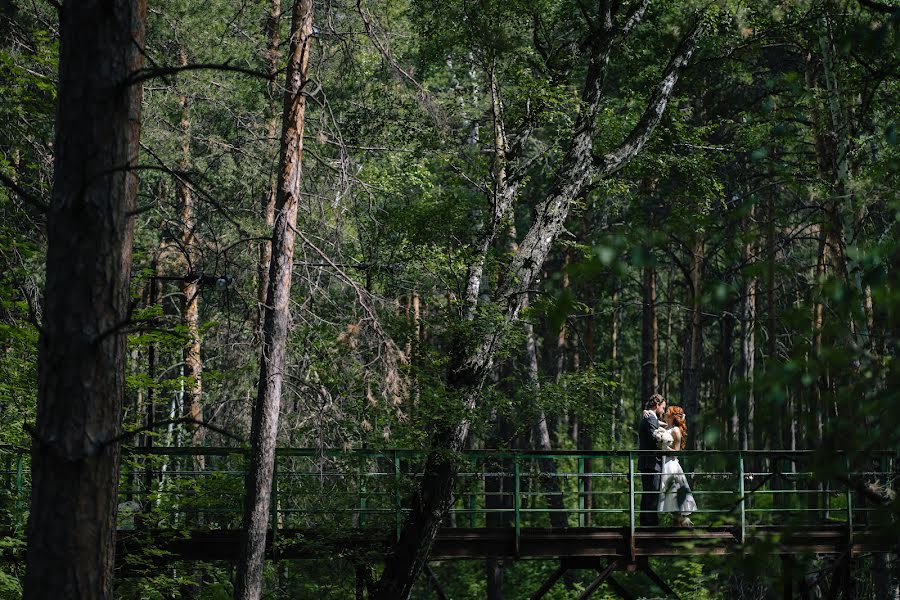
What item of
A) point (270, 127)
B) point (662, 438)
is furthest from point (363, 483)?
point (270, 127)

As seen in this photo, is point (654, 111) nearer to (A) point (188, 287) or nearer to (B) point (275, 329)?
(B) point (275, 329)

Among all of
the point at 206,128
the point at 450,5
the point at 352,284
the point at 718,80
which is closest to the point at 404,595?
the point at 352,284

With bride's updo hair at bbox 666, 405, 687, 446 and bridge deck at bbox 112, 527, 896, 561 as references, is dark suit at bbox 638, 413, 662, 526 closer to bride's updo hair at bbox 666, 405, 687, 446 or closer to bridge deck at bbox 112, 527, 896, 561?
bride's updo hair at bbox 666, 405, 687, 446

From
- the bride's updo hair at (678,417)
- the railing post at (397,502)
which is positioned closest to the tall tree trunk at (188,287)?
the railing post at (397,502)

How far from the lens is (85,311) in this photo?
370cm

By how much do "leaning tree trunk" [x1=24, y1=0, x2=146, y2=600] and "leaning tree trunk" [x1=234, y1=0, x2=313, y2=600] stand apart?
570 centimetres

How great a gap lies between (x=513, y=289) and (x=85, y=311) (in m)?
7.61

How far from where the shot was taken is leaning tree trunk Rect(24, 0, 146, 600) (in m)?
Result: 3.62

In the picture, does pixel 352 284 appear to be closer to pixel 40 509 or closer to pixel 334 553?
pixel 334 553

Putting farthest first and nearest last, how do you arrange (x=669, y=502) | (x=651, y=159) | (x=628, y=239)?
(x=651, y=159)
(x=669, y=502)
(x=628, y=239)

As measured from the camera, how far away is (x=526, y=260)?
11.1m

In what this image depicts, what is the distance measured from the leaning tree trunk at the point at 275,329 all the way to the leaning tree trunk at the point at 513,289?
5.26 feet

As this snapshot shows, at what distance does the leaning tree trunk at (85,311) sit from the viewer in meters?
3.62

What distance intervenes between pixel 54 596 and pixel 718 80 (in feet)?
62.4
